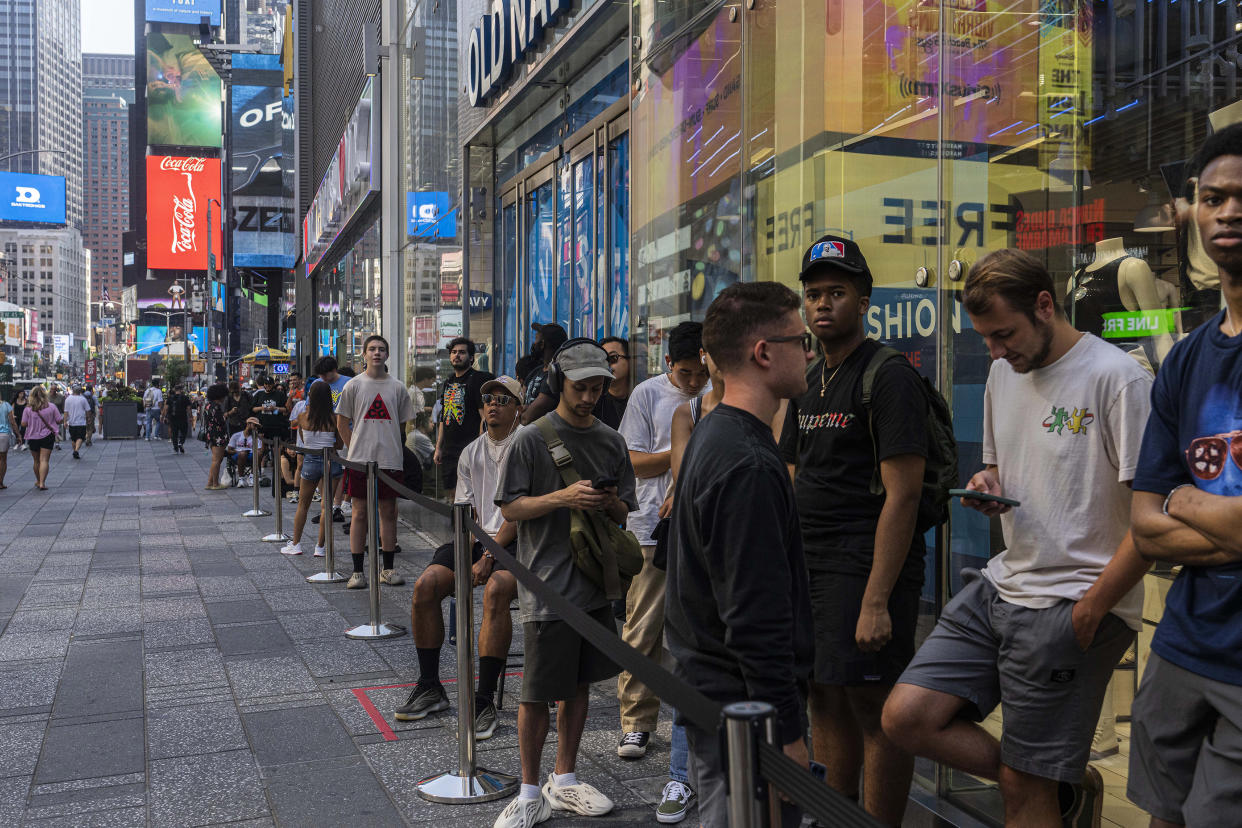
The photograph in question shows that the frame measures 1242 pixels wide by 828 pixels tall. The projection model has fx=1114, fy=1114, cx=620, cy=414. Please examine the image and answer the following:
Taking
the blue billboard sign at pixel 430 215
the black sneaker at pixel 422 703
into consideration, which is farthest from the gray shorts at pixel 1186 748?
the blue billboard sign at pixel 430 215

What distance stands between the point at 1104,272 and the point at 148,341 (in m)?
123

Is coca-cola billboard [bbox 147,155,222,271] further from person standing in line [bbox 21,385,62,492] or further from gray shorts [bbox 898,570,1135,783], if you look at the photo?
gray shorts [bbox 898,570,1135,783]

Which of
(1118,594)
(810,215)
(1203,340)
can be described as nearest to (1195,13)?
(1203,340)

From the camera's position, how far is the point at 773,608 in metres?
2.58

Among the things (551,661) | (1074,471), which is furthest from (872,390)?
(551,661)

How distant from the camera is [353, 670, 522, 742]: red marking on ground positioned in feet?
18.3

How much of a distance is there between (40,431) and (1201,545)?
21.9 metres

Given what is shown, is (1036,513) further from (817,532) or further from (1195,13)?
(1195,13)

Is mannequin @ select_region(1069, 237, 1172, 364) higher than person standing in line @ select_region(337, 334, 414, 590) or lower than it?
higher

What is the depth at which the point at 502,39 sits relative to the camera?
11312mm

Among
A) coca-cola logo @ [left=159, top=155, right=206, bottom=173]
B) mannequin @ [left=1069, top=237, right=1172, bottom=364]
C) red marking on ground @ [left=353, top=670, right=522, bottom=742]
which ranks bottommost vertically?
red marking on ground @ [left=353, top=670, right=522, bottom=742]

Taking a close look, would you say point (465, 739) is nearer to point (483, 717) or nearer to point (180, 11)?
point (483, 717)

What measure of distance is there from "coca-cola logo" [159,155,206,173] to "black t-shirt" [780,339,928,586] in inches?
3403

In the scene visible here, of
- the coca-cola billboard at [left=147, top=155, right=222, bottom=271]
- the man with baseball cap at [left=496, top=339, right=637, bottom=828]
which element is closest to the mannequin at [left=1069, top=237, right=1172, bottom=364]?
the man with baseball cap at [left=496, top=339, right=637, bottom=828]
